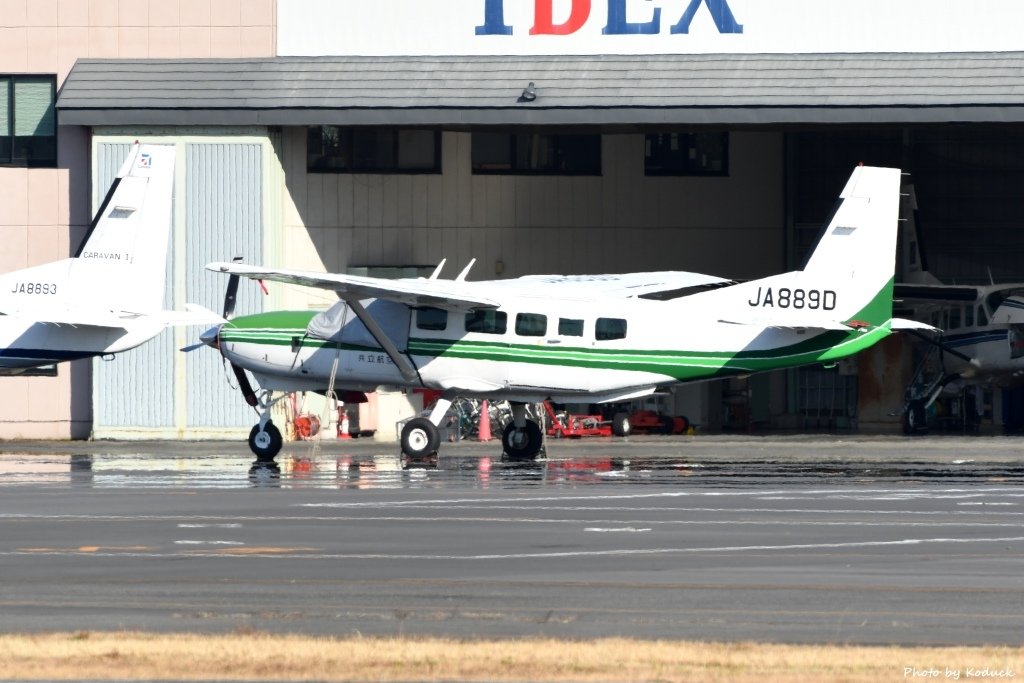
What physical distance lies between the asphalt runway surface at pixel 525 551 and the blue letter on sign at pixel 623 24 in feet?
35.6

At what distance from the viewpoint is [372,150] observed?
34.2 metres

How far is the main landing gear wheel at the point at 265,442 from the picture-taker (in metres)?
23.9

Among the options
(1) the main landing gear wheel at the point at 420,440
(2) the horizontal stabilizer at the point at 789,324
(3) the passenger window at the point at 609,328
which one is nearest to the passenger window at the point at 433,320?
(1) the main landing gear wheel at the point at 420,440

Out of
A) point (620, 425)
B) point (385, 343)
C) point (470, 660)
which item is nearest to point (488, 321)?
point (385, 343)

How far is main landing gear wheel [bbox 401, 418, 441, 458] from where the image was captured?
76.3 feet

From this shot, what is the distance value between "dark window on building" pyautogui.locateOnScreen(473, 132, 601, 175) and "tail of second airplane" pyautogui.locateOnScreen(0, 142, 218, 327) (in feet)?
31.7

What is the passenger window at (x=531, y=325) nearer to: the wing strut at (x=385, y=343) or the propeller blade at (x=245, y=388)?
the wing strut at (x=385, y=343)

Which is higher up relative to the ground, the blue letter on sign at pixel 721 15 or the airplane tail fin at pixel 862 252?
the blue letter on sign at pixel 721 15

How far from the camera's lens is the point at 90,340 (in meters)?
25.7

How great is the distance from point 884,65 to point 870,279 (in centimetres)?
792

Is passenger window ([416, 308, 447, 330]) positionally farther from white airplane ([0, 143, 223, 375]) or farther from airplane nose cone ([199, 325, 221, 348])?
white airplane ([0, 143, 223, 375])

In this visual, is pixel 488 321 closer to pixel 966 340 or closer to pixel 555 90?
pixel 555 90

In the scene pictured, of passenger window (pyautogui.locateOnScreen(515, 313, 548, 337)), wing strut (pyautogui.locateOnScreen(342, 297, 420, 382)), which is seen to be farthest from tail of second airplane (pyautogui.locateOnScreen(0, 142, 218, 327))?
passenger window (pyautogui.locateOnScreen(515, 313, 548, 337))

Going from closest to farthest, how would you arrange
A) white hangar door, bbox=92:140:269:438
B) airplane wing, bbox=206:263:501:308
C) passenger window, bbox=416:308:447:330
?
airplane wing, bbox=206:263:501:308 < passenger window, bbox=416:308:447:330 < white hangar door, bbox=92:140:269:438
